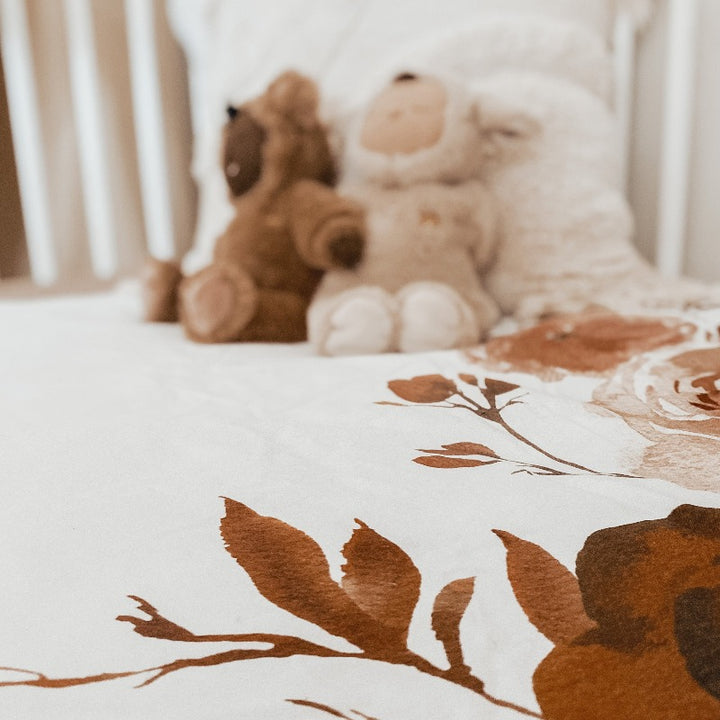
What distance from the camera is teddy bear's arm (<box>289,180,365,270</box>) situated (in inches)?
32.4

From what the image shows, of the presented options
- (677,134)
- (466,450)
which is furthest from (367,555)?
(677,134)

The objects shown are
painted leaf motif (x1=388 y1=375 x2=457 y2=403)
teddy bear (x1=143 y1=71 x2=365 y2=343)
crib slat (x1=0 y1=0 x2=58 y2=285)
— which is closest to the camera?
painted leaf motif (x1=388 y1=375 x2=457 y2=403)

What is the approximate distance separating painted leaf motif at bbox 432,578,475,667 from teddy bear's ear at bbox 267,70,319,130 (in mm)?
764

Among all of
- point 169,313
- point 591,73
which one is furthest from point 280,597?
point 591,73

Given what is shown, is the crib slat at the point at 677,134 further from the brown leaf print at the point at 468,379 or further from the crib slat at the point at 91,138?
the crib slat at the point at 91,138

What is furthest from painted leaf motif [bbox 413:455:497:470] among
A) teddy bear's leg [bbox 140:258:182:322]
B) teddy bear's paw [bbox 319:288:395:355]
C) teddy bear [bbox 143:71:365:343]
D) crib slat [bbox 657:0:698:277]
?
crib slat [bbox 657:0:698:277]

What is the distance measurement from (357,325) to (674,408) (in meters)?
0.35

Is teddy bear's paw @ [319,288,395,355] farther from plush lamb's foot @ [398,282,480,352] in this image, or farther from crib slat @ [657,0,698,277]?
crib slat @ [657,0,698,277]

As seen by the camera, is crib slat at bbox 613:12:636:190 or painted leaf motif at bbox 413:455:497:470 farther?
crib slat at bbox 613:12:636:190

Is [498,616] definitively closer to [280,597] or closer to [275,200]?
[280,597]

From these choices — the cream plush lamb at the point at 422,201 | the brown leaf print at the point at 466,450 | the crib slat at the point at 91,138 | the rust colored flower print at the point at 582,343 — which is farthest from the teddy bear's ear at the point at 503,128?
the crib slat at the point at 91,138

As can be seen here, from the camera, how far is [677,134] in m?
1.22

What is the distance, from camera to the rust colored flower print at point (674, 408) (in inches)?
16.0

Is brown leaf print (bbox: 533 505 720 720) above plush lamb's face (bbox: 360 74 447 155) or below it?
below
